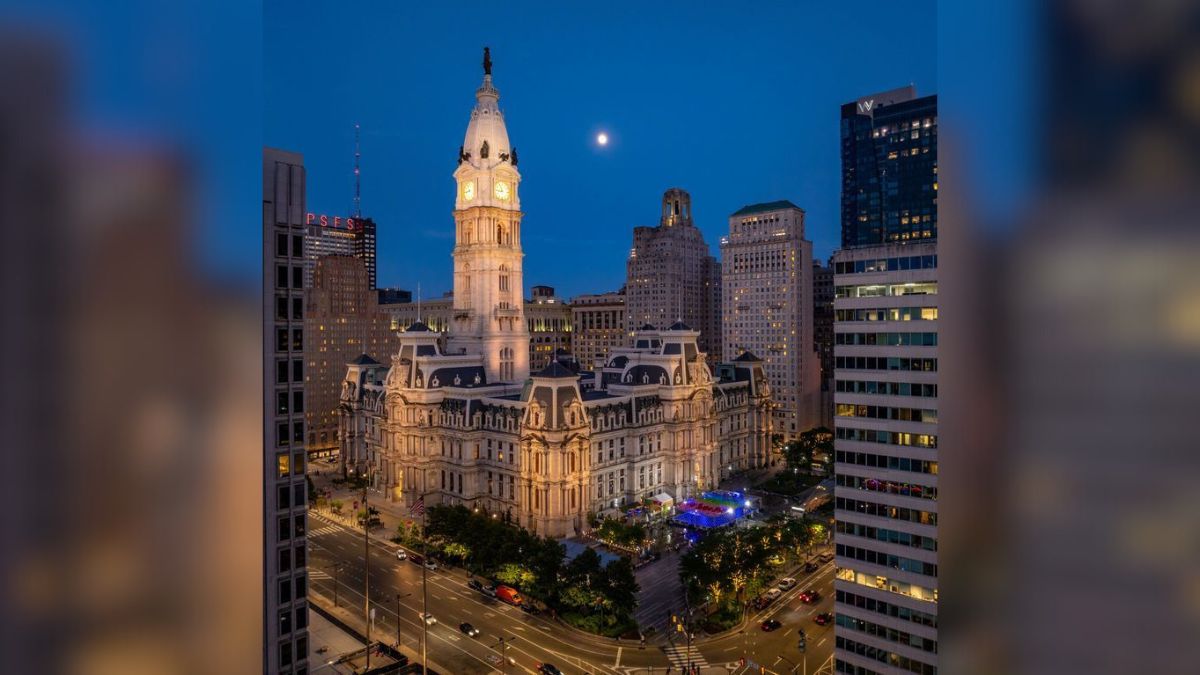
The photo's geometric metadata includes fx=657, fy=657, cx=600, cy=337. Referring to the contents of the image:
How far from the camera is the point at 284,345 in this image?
35.2m

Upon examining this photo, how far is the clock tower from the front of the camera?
94812mm

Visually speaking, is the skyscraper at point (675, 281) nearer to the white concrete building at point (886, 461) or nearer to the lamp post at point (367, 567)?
the lamp post at point (367, 567)

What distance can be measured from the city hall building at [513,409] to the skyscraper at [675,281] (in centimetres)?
4936

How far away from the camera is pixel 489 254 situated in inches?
3740

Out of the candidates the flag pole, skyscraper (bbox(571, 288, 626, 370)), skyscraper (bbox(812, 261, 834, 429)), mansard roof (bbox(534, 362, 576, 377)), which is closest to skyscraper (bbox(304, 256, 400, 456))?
the flag pole

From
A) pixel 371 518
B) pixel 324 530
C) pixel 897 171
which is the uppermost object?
pixel 897 171

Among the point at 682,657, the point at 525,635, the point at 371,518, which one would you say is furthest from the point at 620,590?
the point at 371,518

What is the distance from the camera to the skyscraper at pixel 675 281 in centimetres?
15500

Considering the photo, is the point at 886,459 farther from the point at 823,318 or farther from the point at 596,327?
the point at 596,327

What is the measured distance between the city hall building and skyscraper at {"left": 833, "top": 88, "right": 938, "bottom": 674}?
112ft

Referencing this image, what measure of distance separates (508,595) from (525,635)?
21.1 feet

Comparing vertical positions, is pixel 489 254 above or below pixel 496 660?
above
